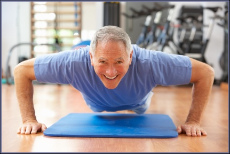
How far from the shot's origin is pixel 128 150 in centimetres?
120

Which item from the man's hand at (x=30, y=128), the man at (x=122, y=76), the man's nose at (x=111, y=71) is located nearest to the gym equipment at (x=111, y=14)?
the man at (x=122, y=76)

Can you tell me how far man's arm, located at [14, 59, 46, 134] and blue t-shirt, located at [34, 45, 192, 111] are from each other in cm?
6

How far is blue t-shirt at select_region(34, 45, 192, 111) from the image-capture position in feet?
4.89

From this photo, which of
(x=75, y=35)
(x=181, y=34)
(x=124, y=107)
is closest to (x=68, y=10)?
(x=75, y=35)

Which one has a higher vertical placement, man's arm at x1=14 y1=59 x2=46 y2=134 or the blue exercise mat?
man's arm at x1=14 y1=59 x2=46 y2=134

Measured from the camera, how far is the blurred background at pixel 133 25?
203 inches

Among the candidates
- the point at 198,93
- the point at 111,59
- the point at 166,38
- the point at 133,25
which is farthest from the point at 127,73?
the point at 133,25

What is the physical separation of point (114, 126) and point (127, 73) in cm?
33

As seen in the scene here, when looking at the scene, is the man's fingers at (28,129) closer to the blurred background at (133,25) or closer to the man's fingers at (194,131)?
the man's fingers at (194,131)

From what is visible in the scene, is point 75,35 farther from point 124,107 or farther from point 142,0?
point 124,107

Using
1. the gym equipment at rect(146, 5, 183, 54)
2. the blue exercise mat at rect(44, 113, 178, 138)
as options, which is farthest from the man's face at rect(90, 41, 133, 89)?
the gym equipment at rect(146, 5, 183, 54)

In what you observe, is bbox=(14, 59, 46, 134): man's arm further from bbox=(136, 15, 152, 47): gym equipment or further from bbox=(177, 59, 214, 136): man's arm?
bbox=(136, 15, 152, 47): gym equipment

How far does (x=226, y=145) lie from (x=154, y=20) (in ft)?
15.0

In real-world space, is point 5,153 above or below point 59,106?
above
